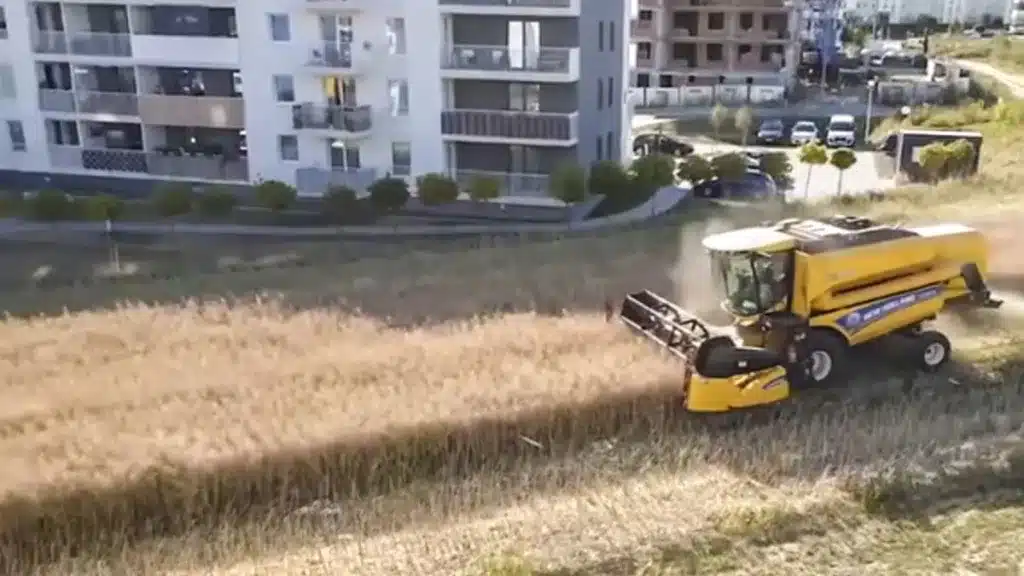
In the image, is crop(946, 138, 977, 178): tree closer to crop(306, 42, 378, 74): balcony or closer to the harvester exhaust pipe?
crop(306, 42, 378, 74): balcony

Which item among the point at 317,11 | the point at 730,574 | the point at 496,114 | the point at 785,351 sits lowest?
the point at 730,574

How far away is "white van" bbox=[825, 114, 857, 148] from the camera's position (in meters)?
38.6

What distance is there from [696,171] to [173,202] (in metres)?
13.7

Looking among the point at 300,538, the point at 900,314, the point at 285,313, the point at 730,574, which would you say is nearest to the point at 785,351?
the point at 900,314

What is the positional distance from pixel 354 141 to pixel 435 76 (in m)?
3.12

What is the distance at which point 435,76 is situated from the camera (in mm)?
26422

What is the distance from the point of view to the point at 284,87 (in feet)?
91.9

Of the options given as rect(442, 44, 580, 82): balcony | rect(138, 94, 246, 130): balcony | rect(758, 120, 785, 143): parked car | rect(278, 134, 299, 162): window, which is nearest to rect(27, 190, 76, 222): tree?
rect(138, 94, 246, 130): balcony

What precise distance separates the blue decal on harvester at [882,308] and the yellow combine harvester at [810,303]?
12mm

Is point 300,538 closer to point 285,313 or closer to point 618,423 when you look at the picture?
point 618,423

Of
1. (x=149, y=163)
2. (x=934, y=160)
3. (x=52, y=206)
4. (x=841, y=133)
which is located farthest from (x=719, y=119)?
(x=52, y=206)

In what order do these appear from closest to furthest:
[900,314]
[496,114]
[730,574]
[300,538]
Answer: [730,574]
[300,538]
[900,314]
[496,114]

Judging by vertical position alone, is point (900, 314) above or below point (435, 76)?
below

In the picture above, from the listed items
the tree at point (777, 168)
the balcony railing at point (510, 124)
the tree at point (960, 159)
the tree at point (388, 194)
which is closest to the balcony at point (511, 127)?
the balcony railing at point (510, 124)
